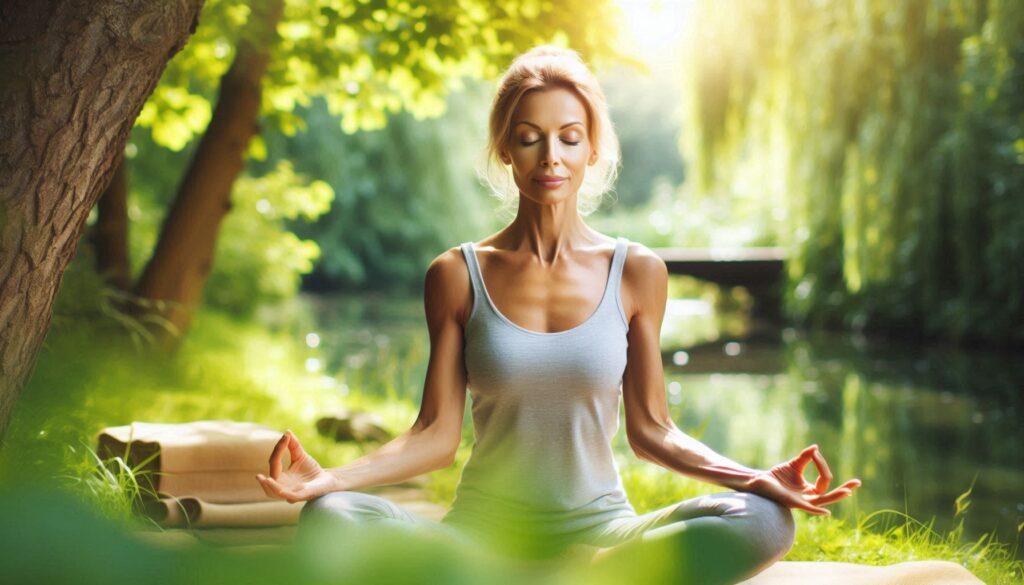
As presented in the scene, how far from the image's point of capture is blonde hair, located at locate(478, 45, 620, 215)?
2.37 m

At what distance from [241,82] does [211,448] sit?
134 inches

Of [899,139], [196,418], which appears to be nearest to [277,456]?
[196,418]

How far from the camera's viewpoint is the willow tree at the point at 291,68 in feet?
18.1

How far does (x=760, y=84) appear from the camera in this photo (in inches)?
469

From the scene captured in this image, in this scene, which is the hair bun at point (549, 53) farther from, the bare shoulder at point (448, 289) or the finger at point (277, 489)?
the finger at point (277, 489)

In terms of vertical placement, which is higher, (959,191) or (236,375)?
(959,191)

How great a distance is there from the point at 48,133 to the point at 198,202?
444 cm

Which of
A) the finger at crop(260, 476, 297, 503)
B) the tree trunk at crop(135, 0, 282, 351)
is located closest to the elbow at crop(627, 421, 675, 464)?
the finger at crop(260, 476, 297, 503)

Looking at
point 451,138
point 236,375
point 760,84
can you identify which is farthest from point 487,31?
point 451,138

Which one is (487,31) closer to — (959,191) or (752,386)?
(752,386)

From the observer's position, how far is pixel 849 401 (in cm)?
795

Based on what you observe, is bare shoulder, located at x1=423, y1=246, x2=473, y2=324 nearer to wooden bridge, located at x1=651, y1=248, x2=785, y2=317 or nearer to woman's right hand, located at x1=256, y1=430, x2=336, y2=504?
woman's right hand, located at x1=256, y1=430, x2=336, y2=504

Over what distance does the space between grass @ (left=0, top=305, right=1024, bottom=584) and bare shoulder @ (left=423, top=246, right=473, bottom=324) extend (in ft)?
2.44

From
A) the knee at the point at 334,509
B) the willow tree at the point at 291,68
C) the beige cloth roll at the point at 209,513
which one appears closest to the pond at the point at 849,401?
the willow tree at the point at 291,68
